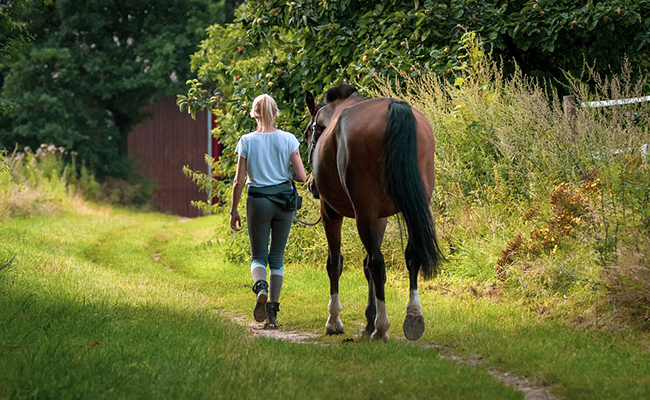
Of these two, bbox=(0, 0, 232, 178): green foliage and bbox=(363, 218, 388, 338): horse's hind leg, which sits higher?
bbox=(0, 0, 232, 178): green foliage

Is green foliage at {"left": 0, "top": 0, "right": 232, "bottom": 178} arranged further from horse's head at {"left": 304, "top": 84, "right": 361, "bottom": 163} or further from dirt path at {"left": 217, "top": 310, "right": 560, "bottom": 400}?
horse's head at {"left": 304, "top": 84, "right": 361, "bottom": 163}

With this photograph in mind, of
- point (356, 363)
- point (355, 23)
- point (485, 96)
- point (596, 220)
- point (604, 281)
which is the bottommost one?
point (356, 363)

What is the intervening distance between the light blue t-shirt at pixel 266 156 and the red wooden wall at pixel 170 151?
22.4 m

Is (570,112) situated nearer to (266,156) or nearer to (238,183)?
(266,156)

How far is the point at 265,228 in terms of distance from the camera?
7.43 meters

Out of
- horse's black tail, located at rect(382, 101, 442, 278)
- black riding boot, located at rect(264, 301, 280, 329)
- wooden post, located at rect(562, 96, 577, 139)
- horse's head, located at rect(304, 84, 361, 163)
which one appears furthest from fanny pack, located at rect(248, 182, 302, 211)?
wooden post, located at rect(562, 96, 577, 139)

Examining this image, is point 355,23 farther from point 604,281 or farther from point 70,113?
point 70,113

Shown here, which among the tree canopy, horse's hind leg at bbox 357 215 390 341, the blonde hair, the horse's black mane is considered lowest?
horse's hind leg at bbox 357 215 390 341

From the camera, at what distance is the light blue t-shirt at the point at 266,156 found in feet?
24.1

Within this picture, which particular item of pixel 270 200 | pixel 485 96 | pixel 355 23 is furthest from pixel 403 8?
pixel 270 200

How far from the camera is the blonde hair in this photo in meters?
7.37

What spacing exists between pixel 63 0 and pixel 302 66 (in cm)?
1653

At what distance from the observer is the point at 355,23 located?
1262 centimetres

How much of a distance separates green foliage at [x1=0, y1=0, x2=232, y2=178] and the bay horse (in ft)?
66.7
